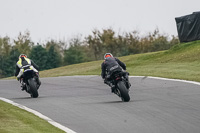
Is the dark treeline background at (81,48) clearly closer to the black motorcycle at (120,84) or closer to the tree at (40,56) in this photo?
the tree at (40,56)

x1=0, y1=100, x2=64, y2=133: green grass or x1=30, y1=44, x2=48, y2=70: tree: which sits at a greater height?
x1=30, y1=44, x2=48, y2=70: tree

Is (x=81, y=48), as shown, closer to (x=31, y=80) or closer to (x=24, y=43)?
(x=24, y=43)

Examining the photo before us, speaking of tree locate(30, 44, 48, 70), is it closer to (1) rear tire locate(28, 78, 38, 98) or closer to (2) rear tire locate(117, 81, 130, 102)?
(1) rear tire locate(28, 78, 38, 98)

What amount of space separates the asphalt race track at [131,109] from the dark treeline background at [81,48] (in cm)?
6527

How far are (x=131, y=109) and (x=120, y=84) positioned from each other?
1532 millimetres

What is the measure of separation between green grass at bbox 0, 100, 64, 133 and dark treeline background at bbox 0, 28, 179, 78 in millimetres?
70201

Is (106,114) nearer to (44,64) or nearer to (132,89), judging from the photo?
(132,89)

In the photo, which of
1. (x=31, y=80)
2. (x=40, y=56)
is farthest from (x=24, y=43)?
(x=31, y=80)

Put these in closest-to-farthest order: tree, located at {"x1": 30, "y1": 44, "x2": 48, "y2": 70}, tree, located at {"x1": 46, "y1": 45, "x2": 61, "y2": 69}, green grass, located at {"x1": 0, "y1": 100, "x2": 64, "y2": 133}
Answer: green grass, located at {"x1": 0, "y1": 100, "x2": 64, "y2": 133}
tree, located at {"x1": 30, "y1": 44, "x2": 48, "y2": 70}
tree, located at {"x1": 46, "y1": 45, "x2": 61, "y2": 69}

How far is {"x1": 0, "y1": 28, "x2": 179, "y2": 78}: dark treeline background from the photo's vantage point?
83.4 meters

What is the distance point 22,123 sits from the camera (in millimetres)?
9555

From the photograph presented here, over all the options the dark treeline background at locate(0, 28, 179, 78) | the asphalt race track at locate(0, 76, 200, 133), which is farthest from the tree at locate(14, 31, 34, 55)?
the asphalt race track at locate(0, 76, 200, 133)

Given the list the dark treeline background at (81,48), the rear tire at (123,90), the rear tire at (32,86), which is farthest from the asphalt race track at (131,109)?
the dark treeline background at (81,48)

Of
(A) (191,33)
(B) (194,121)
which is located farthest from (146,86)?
(A) (191,33)
